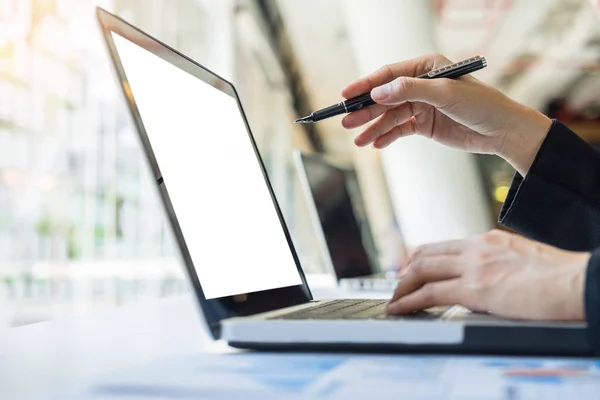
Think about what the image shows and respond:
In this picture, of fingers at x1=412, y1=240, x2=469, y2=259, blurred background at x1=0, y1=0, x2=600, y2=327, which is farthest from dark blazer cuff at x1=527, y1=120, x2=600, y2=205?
blurred background at x1=0, y1=0, x2=600, y2=327

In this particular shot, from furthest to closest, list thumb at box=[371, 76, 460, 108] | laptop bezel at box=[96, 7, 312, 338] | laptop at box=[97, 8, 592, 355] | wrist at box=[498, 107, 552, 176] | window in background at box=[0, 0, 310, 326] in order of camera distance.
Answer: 1. window in background at box=[0, 0, 310, 326]
2. wrist at box=[498, 107, 552, 176]
3. thumb at box=[371, 76, 460, 108]
4. laptop bezel at box=[96, 7, 312, 338]
5. laptop at box=[97, 8, 592, 355]

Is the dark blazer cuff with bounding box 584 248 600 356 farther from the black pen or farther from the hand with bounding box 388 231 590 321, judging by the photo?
the black pen

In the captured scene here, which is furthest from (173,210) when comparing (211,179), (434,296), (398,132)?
(398,132)

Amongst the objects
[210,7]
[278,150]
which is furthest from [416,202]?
[278,150]

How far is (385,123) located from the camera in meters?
1.04

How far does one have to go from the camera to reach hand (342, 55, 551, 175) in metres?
0.83

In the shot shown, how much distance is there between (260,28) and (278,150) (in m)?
2.04

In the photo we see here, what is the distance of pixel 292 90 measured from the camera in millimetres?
7207

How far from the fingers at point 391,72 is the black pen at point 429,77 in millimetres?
20

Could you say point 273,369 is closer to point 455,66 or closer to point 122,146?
point 455,66

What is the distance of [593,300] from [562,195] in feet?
1.39

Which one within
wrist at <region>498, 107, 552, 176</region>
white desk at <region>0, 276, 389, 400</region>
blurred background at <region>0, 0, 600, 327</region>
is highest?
blurred background at <region>0, 0, 600, 327</region>

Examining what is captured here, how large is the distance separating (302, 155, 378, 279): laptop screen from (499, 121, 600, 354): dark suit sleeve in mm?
728

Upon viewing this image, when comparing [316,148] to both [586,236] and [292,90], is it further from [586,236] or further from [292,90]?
[586,236]
